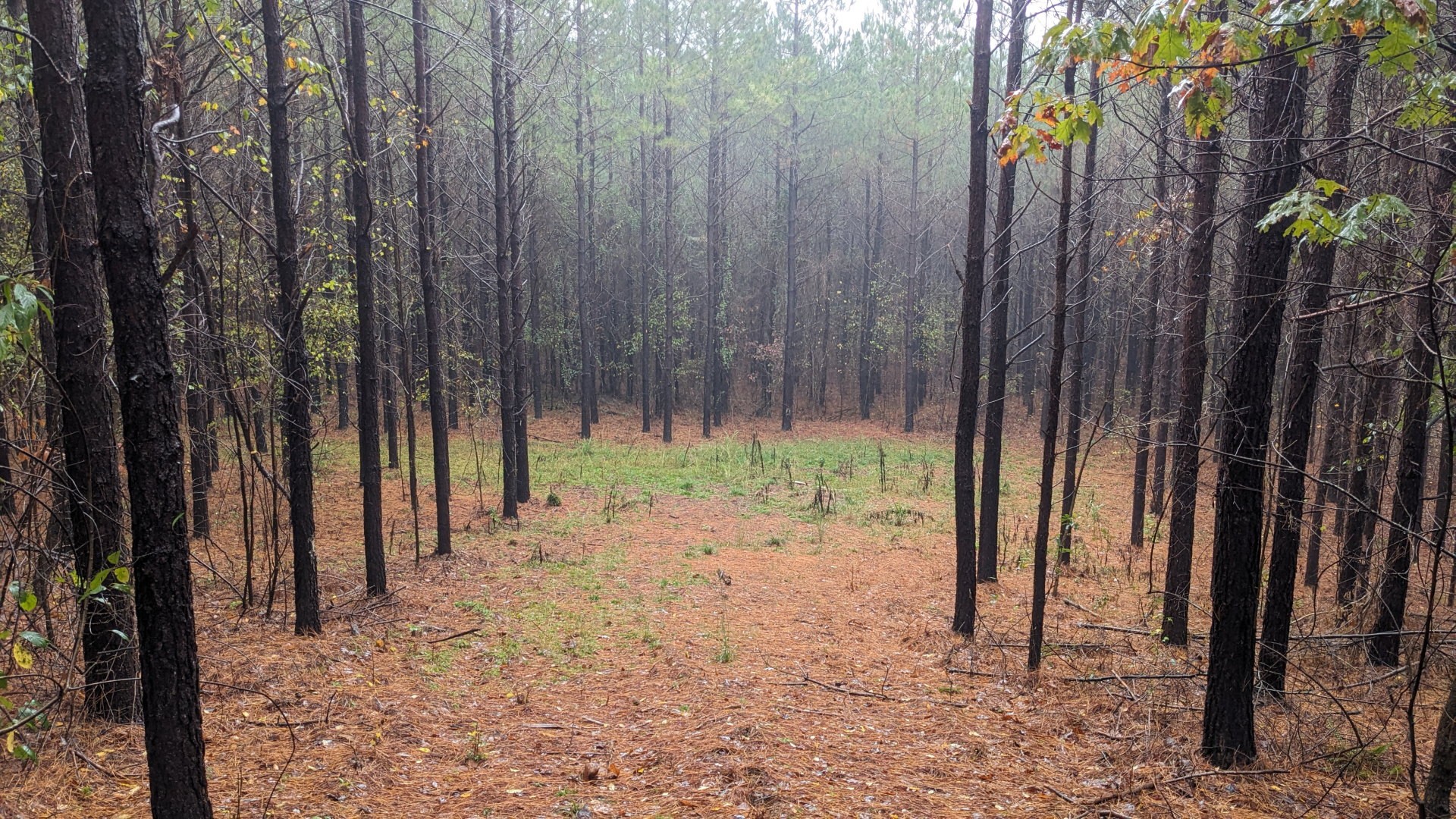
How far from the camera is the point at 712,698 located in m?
6.51

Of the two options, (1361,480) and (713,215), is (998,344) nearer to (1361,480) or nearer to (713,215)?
(1361,480)

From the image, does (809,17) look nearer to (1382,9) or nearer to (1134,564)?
(1134,564)

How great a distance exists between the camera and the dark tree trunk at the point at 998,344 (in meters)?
8.11

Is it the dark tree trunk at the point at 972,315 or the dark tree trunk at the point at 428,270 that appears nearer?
the dark tree trunk at the point at 972,315

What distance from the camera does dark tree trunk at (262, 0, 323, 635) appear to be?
673 centimetres

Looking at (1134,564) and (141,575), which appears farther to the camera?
(1134,564)

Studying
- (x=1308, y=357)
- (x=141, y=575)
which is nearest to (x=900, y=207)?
(x=1308, y=357)

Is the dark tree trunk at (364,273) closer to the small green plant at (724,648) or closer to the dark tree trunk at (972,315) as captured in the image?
the small green plant at (724,648)

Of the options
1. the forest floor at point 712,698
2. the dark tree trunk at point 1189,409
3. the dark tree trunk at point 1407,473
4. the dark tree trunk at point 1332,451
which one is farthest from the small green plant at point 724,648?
the dark tree trunk at point 1332,451

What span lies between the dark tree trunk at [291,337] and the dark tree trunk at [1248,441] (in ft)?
24.5

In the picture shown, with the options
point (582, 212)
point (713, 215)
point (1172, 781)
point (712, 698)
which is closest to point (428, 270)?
point (712, 698)

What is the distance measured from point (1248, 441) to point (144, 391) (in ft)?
19.3

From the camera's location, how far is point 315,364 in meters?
14.0

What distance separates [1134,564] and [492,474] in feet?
43.7
